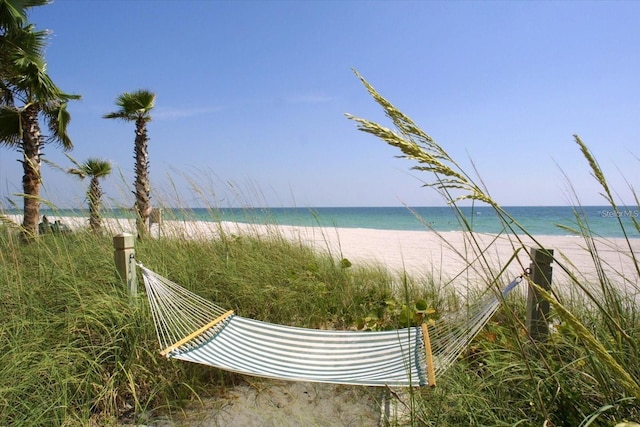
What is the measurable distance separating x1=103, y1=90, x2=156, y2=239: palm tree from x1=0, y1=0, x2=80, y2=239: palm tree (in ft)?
3.98

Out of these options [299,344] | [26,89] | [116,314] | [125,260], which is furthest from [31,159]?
[299,344]

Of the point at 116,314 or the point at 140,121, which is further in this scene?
the point at 140,121

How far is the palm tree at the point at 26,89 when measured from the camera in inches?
209

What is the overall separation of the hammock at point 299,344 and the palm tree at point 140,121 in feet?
18.0

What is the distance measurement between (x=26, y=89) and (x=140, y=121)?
6.46 feet

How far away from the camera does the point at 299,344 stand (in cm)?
215

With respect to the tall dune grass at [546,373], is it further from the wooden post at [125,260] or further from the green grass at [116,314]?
the wooden post at [125,260]

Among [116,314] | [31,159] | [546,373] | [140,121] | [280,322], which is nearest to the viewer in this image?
[546,373]

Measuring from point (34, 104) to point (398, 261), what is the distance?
572cm

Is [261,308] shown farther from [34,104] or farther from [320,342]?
[34,104]

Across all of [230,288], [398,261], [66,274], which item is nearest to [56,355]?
[66,274]

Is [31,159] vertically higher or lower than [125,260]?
higher

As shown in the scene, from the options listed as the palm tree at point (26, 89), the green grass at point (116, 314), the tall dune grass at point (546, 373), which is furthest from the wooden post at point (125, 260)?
the palm tree at point (26, 89)

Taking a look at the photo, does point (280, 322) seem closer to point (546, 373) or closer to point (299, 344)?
point (299, 344)
